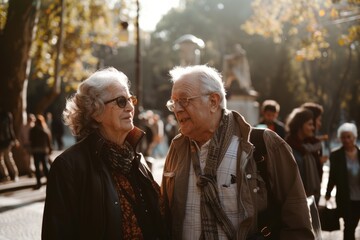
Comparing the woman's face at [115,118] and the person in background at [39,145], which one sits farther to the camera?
the person in background at [39,145]

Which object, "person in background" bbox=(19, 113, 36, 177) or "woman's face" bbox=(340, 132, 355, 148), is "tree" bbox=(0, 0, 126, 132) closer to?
"person in background" bbox=(19, 113, 36, 177)

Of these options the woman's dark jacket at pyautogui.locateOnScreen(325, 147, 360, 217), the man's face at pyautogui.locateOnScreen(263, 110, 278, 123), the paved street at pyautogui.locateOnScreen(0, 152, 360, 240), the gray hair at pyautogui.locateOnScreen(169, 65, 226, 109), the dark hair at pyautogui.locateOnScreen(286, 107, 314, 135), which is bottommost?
the paved street at pyautogui.locateOnScreen(0, 152, 360, 240)

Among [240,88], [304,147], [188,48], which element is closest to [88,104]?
[304,147]

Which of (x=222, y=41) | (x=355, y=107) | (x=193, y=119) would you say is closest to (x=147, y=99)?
(x=222, y=41)

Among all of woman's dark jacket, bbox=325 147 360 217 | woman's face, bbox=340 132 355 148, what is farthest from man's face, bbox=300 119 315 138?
woman's face, bbox=340 132 355 148

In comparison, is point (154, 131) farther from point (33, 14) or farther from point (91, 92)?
point (91, 92)

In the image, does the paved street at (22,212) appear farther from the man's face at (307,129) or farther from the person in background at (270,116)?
the man's face at (307,129)

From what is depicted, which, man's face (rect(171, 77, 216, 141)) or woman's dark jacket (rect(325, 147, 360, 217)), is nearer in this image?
man's face (rect(171, 77, 216, 141))

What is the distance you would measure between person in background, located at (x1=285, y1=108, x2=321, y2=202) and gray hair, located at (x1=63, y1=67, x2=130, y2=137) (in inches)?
128

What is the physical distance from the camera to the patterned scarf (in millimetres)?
3316

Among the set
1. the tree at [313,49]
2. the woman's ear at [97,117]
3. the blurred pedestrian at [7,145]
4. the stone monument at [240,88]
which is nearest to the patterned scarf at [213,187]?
the woman's ear at [97,117]

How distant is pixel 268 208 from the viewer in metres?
3.42

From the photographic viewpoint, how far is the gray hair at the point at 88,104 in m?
3.49

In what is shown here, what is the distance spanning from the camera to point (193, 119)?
357cm
